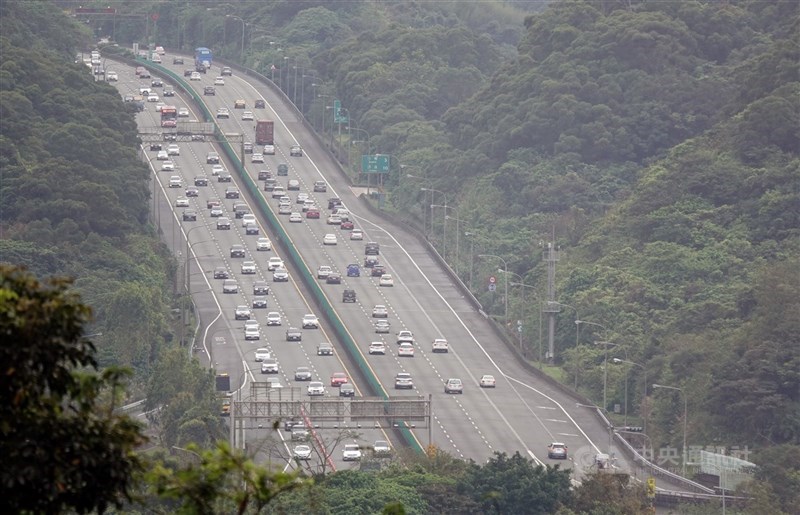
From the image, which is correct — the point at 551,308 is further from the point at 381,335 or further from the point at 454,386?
the point at 454,386

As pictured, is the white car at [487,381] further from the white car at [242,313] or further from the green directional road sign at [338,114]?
the green directional road sign at [338,114]

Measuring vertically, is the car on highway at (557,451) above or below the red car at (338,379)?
below

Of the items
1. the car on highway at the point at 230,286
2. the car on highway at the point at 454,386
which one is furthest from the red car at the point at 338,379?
the car on highway at the point at 230,286

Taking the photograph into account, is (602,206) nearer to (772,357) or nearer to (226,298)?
(226,298)

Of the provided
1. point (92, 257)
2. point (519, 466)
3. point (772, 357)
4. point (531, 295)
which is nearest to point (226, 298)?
point (92, 257)

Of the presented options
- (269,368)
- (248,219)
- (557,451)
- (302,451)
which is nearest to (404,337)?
(269,368)

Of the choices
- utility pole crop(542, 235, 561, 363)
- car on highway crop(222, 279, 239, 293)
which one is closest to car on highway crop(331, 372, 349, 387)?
utility pole crop(542, 235, 561, 363)

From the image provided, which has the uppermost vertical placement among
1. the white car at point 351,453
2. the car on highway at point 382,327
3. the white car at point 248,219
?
the white car at point 248,219
